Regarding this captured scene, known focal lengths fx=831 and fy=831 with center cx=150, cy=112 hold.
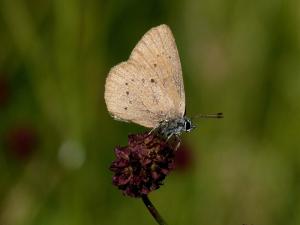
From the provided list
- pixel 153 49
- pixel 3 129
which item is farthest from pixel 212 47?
pixel 153 49

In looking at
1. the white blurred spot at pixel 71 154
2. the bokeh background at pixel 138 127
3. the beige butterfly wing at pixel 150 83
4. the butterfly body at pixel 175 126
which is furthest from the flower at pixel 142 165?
the white blurred spot at pixel 71 154

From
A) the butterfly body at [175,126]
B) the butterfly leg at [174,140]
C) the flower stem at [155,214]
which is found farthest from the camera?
the butterfly body at [175,126]

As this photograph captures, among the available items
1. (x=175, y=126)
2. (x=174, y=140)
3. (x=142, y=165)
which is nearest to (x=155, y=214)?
(x=142, y=165)

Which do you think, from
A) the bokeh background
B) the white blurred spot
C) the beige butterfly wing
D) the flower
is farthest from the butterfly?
the white blurred spot

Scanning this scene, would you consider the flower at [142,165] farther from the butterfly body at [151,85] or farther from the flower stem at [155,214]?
the butterfly body at [151,85]

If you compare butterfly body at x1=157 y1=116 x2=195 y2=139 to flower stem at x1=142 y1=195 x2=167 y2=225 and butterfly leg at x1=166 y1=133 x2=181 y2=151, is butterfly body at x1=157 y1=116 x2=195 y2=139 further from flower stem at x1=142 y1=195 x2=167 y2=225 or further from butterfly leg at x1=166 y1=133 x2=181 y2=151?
flower stem at x1=142 y1=195 x2=167 y2=225

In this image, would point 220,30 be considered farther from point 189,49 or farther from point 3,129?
point 3,129

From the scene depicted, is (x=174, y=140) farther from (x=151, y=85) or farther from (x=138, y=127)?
(x=138, y=127)
